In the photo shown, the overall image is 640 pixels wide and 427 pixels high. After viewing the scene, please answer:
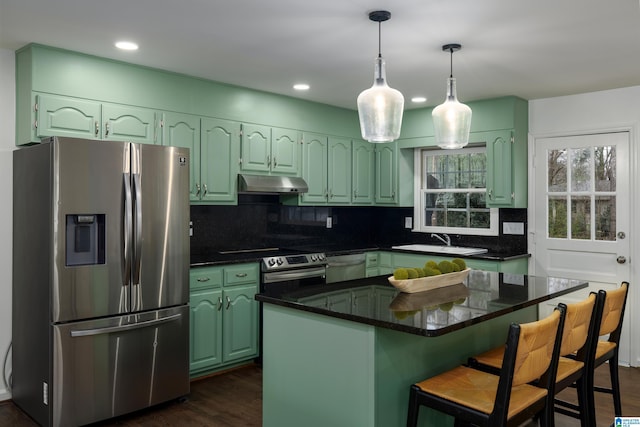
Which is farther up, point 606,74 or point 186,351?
point 606,74

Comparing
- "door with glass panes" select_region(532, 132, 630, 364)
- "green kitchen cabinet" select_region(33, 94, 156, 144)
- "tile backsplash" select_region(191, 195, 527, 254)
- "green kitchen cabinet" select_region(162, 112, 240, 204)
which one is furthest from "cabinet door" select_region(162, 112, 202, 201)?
"door with glass panes" select_region(532, 132, 630, 364)

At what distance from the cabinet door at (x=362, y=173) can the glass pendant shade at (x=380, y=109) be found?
2.94 metres

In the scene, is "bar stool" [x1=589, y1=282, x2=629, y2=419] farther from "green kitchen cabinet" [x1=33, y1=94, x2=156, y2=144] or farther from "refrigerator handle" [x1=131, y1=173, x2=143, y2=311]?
"green kitchen cabinet" [x1=33, y1=94, x2=156, y2=144]

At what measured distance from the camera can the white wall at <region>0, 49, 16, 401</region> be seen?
3420 millimetres

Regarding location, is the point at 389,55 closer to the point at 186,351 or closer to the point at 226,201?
the point at 226,201

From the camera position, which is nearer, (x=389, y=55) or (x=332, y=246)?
(x=389, y=55)

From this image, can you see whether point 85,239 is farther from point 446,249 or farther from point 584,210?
point 584,210

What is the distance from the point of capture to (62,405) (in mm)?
3004

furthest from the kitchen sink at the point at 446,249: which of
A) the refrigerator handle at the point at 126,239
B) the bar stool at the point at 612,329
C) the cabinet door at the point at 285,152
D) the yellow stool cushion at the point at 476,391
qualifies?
the refrigerator handle at the point at 126,239

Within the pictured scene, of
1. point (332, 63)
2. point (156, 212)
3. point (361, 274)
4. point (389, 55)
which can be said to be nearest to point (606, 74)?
point (389, 55)

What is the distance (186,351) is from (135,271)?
702 millimetres

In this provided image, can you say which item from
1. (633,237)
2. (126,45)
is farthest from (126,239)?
(633,237)

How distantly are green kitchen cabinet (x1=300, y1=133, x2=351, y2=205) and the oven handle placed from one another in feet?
2.36

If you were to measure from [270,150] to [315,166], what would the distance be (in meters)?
0.60
